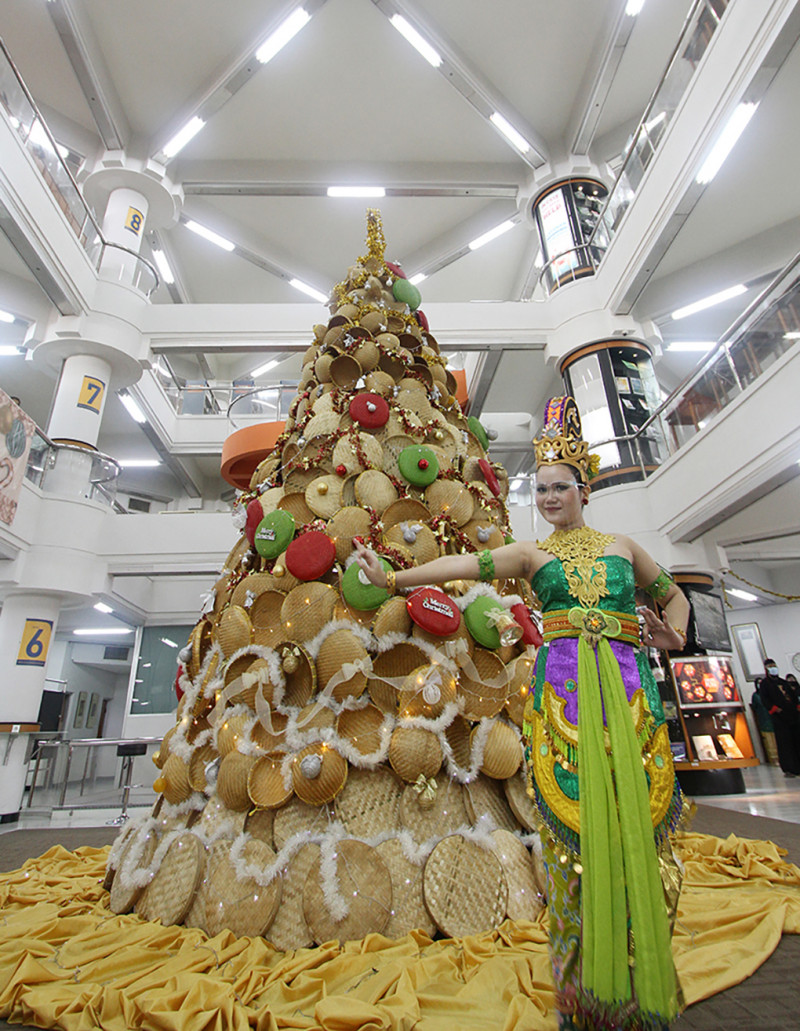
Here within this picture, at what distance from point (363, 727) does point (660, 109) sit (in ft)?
23.4

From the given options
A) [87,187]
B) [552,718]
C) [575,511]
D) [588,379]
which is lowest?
[552,718]

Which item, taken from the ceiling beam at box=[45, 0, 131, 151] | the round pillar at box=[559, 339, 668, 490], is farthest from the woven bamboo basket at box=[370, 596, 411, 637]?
the ceiling beam at box=[45, 0, 131, 151]

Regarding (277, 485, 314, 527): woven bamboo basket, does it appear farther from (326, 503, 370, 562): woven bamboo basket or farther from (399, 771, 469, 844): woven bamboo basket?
(399, 771, 469, 844): woven bamboo basket

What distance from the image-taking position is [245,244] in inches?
425

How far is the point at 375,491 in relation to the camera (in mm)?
2312

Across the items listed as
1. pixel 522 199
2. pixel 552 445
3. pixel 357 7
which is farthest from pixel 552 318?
pixel 552 445

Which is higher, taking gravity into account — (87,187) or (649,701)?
(87,187)

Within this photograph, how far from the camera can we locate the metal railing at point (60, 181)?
213 inches

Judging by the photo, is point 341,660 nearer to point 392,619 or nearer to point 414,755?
point 392,619

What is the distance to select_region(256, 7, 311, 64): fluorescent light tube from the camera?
765 cm

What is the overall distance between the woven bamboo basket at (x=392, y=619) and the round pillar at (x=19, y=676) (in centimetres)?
556

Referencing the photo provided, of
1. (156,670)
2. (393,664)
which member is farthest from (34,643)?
(393,664)

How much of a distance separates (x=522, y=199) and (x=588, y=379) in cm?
472

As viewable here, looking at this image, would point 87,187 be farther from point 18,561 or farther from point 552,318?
point 552,318
